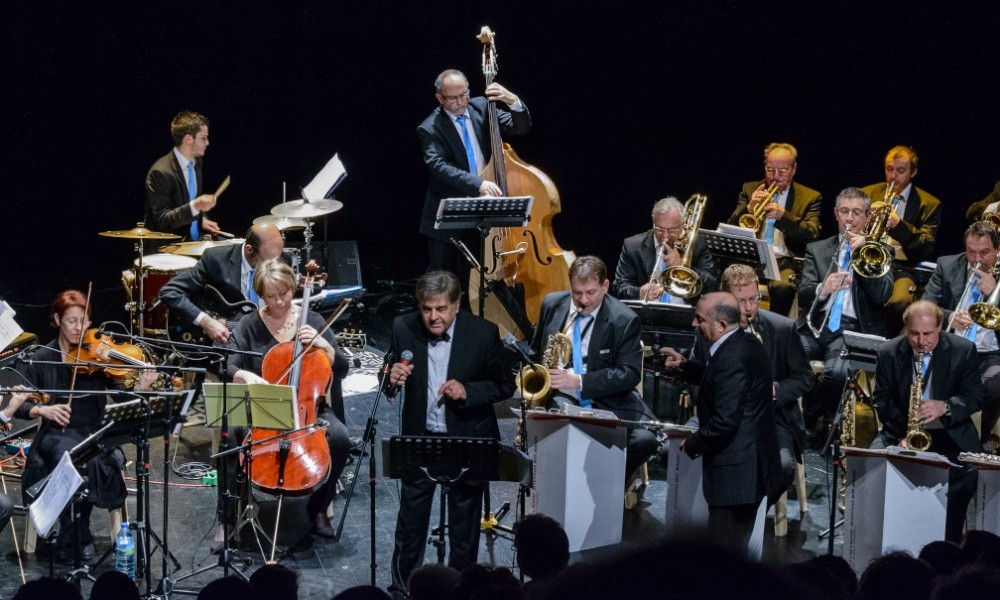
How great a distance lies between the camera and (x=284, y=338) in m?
6.81

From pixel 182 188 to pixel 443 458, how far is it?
4.60 meters

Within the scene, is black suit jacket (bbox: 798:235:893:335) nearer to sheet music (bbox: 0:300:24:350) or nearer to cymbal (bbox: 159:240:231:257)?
cymbal (bbox: 159:240:231:257)

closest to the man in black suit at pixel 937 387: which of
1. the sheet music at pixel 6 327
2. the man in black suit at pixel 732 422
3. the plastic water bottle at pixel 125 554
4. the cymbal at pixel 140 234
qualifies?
the man in black suit at pixel 732 422

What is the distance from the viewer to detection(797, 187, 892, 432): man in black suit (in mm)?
8203

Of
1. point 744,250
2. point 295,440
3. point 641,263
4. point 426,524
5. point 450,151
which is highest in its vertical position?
point 450,151

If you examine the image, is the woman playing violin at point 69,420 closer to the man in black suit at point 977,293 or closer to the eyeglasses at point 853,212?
the eyeglasses at point 853,212

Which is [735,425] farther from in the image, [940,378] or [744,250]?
[744,250]

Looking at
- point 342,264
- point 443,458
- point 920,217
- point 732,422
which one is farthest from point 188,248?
point 920,217

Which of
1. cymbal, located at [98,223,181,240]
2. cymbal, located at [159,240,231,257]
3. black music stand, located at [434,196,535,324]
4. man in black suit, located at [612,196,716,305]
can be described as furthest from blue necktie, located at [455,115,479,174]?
cymbal, located at [98,223,181,240]

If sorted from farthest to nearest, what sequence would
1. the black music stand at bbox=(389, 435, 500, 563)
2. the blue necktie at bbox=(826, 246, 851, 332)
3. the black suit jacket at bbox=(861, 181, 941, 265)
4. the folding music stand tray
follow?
the black suit jacket at bbox=(861, 181, 941, 265), the blue necktie at bbox=(826, 246, 851, 332), the folding music stand tray, the black music stand at bbox=(389, 435, 500, 563)

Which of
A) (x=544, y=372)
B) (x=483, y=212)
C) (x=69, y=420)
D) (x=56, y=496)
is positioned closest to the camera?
(x=56, y=496)

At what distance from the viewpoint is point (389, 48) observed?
466 inches

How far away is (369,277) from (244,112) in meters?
2.03

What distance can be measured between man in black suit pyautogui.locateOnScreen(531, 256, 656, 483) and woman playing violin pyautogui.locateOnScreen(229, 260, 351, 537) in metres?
1.24
